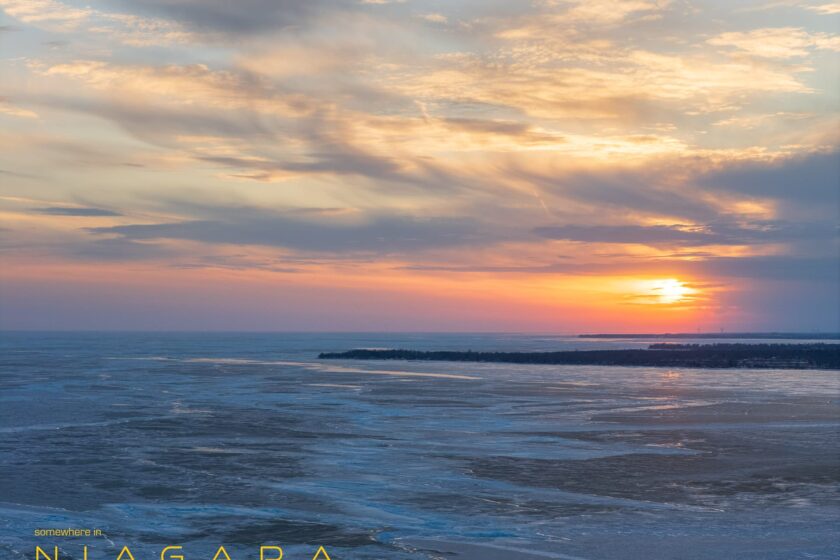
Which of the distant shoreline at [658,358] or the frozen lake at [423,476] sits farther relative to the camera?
the distant shoreline at [658,358]

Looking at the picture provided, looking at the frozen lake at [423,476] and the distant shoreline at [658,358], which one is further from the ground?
the distant shoreline at [658,358]

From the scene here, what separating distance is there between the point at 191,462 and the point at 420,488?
251 inches

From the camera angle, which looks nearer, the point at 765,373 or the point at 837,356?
the point at 765,373

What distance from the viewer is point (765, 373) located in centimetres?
6531

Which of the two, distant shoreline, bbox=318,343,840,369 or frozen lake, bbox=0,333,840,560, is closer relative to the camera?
frozen lake, bbox=0,333,840,560

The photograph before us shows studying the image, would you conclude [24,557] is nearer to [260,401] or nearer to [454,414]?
[454,414]

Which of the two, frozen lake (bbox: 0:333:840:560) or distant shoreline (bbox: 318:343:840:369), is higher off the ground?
distant shoreline (bbox: 318:343:840:369)

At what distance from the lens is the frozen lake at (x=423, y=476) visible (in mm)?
14727

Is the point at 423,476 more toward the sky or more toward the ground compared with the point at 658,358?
more toward the ground

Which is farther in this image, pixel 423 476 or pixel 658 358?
pixel 658 358

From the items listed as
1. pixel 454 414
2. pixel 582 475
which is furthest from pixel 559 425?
pixel 582 475

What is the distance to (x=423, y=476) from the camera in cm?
2031

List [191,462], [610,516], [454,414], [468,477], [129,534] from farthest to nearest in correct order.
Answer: [454,414] → [191,462] → [468,477] → [610,516] → [129,534]

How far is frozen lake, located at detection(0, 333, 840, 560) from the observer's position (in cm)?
1473
